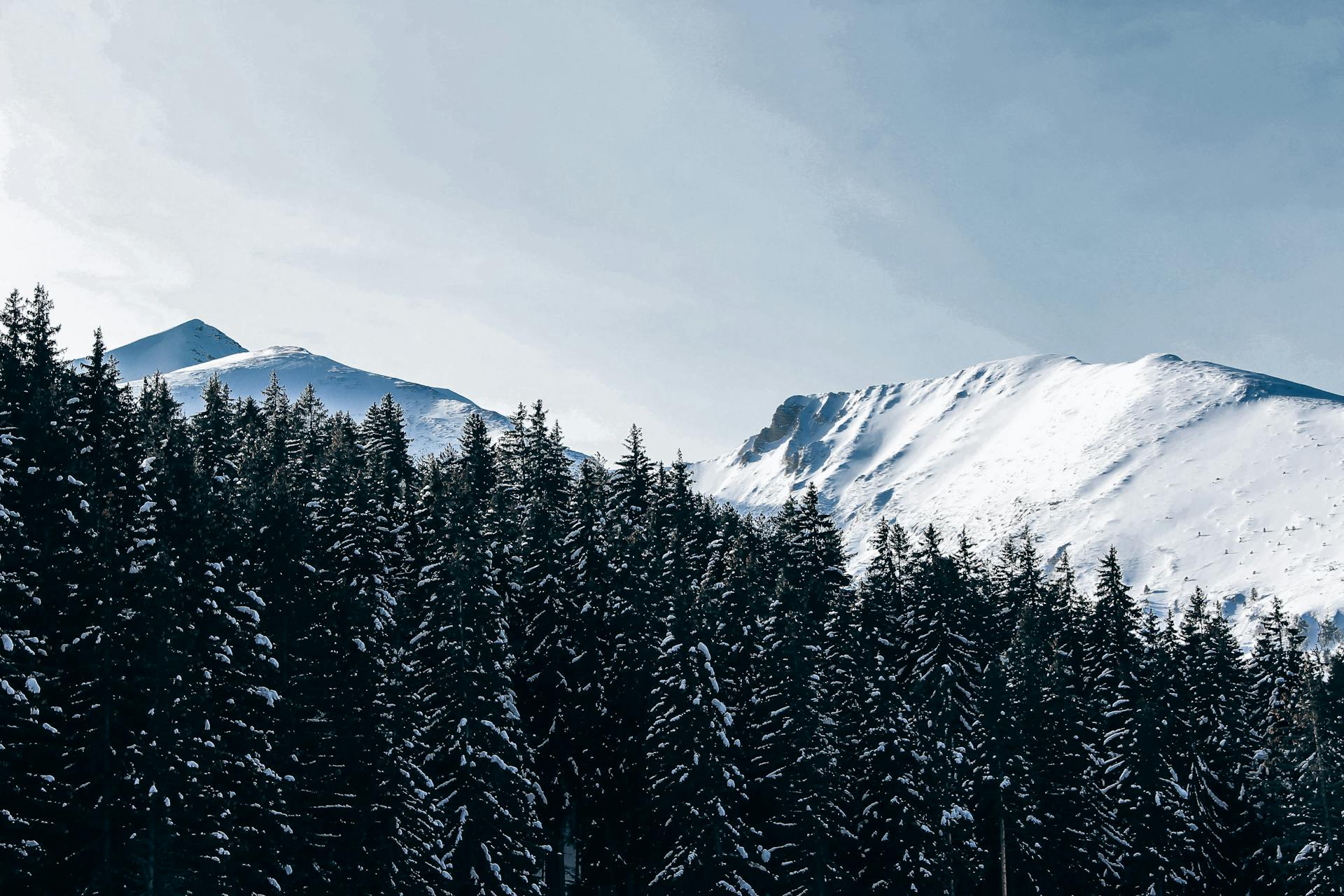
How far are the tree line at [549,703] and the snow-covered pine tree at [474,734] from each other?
13cm

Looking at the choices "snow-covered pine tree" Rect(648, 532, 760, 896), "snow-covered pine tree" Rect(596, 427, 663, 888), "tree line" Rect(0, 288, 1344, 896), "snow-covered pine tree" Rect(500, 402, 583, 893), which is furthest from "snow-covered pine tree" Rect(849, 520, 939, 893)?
"snow-covered pine tree" Rect(500, 402, 583, 893)

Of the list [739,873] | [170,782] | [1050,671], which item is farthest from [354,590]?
[1050,671]

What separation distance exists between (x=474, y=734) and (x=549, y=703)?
28.4 ft

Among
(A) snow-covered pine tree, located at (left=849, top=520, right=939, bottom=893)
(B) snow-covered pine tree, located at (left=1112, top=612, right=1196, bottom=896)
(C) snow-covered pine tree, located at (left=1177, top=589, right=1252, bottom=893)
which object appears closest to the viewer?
(A) snow-covered pine tree, located at (left=849, top=520, right=939, bottom=893)

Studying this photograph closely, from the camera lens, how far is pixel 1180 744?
165ft

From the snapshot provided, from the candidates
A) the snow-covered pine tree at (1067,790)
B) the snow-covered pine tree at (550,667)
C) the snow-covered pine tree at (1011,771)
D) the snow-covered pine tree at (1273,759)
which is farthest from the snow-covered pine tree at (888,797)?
the snow-covered pine tree at (1273,759)

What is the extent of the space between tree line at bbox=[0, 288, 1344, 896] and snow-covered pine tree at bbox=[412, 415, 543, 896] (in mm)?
130

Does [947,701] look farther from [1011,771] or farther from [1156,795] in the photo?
[1156,795]

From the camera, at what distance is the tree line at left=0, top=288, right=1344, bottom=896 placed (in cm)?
2866

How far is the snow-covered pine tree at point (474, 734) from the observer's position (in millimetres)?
35031

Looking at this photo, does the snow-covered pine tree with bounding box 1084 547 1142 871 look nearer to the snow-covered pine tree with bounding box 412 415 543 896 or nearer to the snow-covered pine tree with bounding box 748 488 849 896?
the snow-covered pine tree with bounding box 748 488 849 896

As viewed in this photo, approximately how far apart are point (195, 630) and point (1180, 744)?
4505cm

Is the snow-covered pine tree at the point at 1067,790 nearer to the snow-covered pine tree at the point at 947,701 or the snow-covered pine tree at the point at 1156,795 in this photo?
the snow-covered pine tree at the point at 1156,795

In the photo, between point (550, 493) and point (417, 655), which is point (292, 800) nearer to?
point (417, 655)
